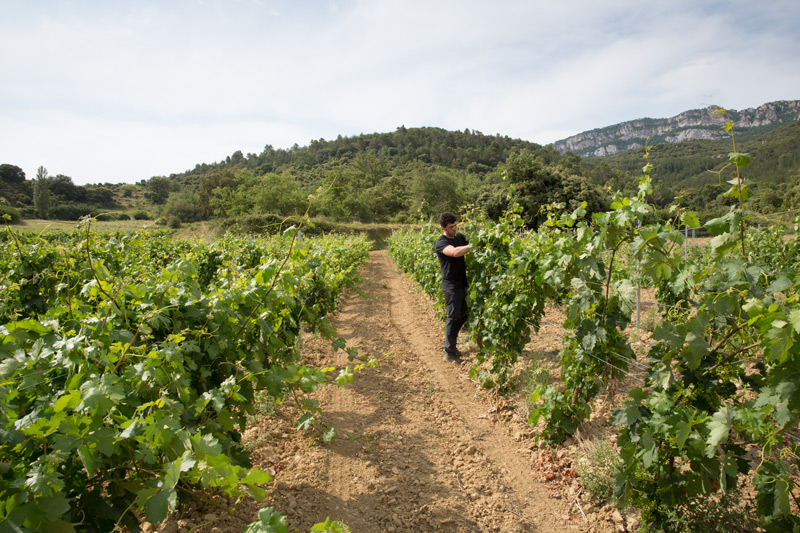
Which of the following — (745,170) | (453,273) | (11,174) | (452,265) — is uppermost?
(11,174)

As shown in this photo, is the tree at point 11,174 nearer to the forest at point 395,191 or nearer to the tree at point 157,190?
the forest at point 395,191

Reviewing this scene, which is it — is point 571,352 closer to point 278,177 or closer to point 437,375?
point 437,375

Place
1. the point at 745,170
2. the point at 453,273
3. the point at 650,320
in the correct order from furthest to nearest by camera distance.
Answer: the point at 745,170, the point at 650,320, the point at 453,273

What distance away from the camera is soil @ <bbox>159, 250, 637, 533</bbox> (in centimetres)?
259

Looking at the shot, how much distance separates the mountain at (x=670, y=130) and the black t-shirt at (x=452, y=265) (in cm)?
5446

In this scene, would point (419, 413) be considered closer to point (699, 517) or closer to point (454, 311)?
point (454, 311)

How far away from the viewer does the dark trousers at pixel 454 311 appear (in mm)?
5238

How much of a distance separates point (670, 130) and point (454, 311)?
15329 cm

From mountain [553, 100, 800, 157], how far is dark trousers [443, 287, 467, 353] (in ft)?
179

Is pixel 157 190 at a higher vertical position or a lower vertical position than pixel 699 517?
higher

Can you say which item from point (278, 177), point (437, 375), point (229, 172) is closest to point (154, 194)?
point (229, 172)

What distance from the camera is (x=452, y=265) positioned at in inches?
205

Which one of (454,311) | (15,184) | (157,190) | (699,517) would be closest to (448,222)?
(454,311)

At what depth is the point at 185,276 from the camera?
9.00ft
